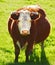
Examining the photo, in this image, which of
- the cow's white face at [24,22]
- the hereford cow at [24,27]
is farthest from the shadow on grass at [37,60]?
the cow's white face at [24,22]

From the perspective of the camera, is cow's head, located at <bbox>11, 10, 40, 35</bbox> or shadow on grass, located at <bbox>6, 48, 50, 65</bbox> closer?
cow's head, located at <bbox>11, 10, 40, 35</bbox>

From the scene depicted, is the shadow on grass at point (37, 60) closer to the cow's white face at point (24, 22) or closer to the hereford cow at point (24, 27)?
the hereford cow at point (24, 27)

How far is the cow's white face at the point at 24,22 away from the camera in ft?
23.4

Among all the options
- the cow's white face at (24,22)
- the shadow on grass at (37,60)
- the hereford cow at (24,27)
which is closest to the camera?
the cow's white face at (24,22)

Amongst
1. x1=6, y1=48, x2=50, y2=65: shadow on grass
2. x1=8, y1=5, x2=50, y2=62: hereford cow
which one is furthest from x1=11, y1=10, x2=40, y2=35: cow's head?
x1=6, y1=48, x2=50, y2=65: shadow on grass

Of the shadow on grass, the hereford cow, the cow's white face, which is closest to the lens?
the cow's white face

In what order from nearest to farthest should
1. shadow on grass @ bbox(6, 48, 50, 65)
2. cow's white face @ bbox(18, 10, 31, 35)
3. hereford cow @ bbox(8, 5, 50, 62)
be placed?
cow's white face @ bbox(18, 10, 31, 35), hereford cow @ bbox(8, 5, 50, 62), shadow on grass @ bbox(6, 48, 50, 65)

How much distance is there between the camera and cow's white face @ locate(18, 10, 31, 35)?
7.14 meters

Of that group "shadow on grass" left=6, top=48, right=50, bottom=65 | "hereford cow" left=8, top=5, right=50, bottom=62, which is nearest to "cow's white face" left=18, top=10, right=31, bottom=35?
"hereford cow" left=8, top=5, right=50, bottom=62

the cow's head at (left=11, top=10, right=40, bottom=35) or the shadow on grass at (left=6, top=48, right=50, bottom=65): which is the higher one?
the cow's head at (left=11, top=10, right=40, bottom=35)

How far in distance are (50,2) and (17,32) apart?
423 inches

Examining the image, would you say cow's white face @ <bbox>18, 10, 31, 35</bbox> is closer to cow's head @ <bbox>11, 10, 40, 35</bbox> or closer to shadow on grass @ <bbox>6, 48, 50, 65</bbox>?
cow's head @ <bbox>11, 10, 40, 35</bbox>

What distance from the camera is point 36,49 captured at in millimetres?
9352

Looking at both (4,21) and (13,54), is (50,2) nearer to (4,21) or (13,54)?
(4,21)
